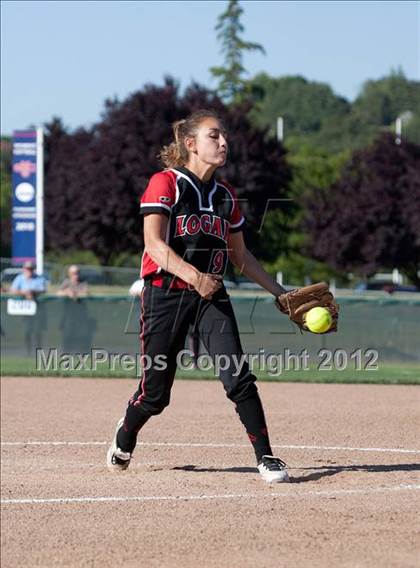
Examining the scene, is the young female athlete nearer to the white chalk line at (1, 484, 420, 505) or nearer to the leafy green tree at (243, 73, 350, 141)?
the white chalk line at (1, 484, 420, 505)

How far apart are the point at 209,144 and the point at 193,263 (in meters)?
0.72

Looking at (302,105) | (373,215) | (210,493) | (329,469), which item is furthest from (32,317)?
(302,105)

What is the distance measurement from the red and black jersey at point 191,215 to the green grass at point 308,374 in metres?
8.92

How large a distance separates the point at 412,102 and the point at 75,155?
9691cm

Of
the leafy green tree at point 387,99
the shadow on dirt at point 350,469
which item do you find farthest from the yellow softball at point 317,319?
the leafy green tree at point 387,99

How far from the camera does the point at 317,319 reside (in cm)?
716

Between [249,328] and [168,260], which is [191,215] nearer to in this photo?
[168,260]

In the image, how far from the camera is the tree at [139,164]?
41.9 meters

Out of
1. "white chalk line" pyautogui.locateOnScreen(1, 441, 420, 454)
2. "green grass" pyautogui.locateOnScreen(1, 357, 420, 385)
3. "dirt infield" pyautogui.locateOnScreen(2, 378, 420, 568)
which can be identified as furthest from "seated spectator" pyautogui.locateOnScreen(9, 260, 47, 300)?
"white chalk line" pyautogui.locateOnScreen(1, 441, 420, 454)

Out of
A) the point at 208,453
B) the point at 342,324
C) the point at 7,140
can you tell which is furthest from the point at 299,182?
the point at 208,453

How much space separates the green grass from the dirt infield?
3925 mm

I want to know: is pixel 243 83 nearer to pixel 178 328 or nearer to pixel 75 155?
pixel 75 155

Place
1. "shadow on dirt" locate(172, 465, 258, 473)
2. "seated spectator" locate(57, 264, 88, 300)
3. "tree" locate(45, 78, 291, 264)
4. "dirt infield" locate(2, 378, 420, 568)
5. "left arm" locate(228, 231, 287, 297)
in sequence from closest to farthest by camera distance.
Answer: "dirt infield" locate(2, 378, 420, 568)
"left arm" locate(228, 231, 287, 297)
"shadow on dirt" locate(172, 465, 258, 473)
"seated spectator" locate(57, 264, 88, 300)
"tree" locate(45, 78, 291, 264)

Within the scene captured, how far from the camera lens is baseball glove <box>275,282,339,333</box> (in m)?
7.12
